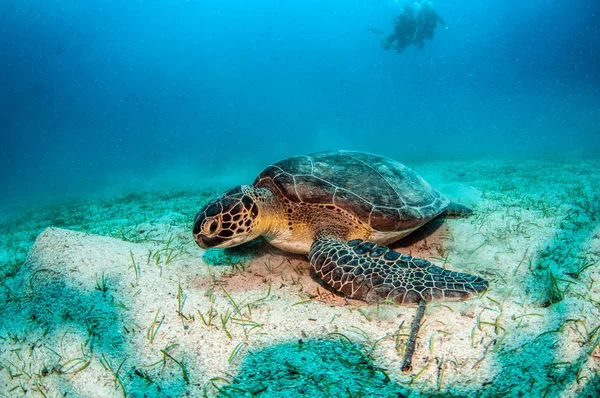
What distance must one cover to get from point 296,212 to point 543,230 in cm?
277

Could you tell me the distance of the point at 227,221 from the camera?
9.09ft

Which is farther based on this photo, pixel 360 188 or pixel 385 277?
pixel 360 188

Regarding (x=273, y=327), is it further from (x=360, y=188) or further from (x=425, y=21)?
(x=425, y=21)

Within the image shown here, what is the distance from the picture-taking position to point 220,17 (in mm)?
131500

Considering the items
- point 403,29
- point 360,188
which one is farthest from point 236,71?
point 360,188

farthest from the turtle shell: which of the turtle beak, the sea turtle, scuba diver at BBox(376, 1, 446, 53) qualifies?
scuba diver at BBox(376, 1, 446, 53)

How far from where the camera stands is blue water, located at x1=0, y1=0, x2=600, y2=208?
75.1 metres

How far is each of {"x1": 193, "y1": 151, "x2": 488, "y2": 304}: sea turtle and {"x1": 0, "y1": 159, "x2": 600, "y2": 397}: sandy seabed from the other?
173 mm

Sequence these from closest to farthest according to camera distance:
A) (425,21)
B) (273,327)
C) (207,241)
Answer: (273,327)
(207,241)
(425,21)

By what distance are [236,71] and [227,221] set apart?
149810 mm

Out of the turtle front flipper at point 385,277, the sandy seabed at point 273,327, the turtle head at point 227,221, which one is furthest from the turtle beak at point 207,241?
the turtle front flipper at point 385,277

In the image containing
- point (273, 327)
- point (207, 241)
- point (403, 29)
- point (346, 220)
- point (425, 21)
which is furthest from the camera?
point (403, 29)

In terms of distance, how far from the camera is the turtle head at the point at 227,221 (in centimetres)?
273

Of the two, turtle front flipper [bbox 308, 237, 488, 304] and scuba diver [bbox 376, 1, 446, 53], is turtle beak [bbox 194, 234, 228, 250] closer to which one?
turtle front flipper [bbox 308, 237, 488, 304]
